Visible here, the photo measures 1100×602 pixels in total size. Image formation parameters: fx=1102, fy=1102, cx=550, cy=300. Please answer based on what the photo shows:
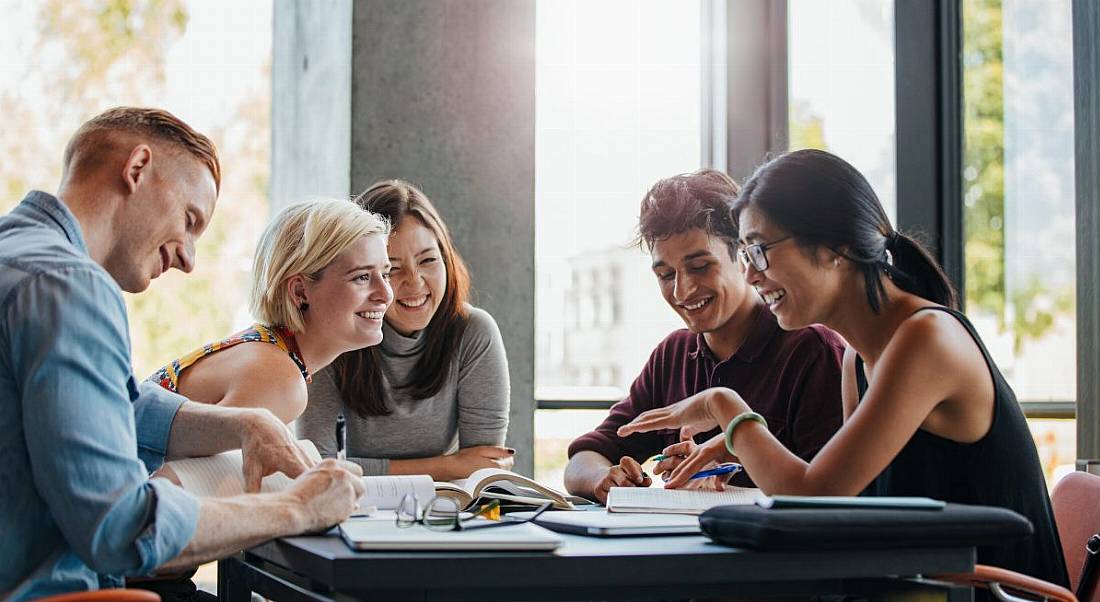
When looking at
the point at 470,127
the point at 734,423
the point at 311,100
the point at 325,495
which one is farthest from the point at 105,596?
the point at 311,100

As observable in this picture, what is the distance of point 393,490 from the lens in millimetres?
2018

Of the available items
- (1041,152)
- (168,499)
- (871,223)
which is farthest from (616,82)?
(168,499)

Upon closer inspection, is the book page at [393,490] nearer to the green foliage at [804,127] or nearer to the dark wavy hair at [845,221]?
the dark wavy hair at [845,221]

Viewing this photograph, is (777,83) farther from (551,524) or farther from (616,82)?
(551,524)

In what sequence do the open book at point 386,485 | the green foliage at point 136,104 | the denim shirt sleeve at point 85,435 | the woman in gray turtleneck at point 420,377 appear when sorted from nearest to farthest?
the denim shirt sleeve at point 85,435 → the open book at point 386,485 → the woman in gray turtleneck at point 420,377 → the green foliage at point 136,104

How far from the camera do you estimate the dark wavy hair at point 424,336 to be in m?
3.07

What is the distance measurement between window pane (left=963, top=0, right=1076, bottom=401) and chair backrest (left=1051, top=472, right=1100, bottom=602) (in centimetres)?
156

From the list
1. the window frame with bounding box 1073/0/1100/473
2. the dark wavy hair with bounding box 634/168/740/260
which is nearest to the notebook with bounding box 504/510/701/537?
the dark wavy hair with bounding box 634/168/740/260

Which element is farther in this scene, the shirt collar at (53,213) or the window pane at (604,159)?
the window pane at (604,159)

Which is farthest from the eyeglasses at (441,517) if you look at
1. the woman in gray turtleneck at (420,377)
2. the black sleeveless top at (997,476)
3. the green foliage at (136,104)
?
the green foliage at (136,104)

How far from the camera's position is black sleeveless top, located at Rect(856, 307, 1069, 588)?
1.95 m

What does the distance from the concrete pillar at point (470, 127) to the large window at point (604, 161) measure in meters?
0.52

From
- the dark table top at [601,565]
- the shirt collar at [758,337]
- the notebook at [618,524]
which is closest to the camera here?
the dark table top at [601,565]

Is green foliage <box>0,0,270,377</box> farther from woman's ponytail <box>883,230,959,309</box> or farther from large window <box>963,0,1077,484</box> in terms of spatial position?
woman's ponytail <box>883,230,959,309</box>
